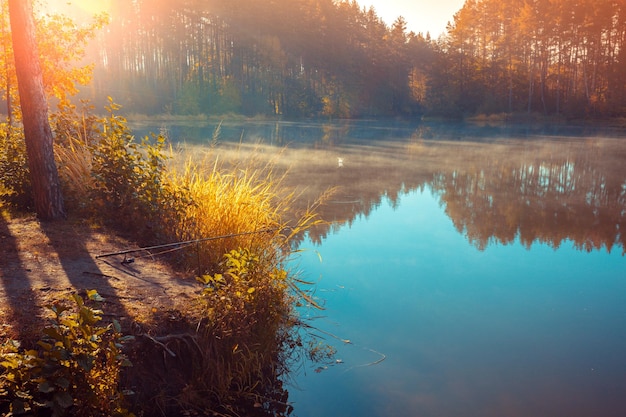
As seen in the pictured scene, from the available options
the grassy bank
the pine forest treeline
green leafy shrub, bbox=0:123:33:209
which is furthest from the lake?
the pine forest treeline

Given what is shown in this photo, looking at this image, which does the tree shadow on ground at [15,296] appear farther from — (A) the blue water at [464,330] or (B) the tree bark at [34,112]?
(A) the blue water at [464,330]

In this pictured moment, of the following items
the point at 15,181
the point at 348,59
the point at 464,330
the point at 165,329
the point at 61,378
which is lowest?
the point at 464,330

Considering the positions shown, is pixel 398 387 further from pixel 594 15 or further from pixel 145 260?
pixel 594 15

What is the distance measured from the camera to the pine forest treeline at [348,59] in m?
46.6

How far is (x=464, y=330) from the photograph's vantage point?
496 cm

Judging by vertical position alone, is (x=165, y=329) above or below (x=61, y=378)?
below

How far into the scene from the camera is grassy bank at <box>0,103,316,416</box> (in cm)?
275

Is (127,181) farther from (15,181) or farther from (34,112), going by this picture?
(15,181)

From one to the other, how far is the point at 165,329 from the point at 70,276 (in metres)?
1.29

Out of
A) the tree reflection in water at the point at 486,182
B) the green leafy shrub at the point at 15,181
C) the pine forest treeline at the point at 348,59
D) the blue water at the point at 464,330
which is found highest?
the pine forest treeline at the point at 348,59

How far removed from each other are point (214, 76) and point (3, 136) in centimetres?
4774

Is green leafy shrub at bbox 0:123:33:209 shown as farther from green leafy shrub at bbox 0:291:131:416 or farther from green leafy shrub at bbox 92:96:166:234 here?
green leafy shrub at bbox 0:291:131:416

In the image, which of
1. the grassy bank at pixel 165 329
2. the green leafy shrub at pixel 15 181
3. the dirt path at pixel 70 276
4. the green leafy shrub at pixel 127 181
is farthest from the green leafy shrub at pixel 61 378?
the green leafy shrub at pixel 15 181

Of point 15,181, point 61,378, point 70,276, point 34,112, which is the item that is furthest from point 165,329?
point 15,181
